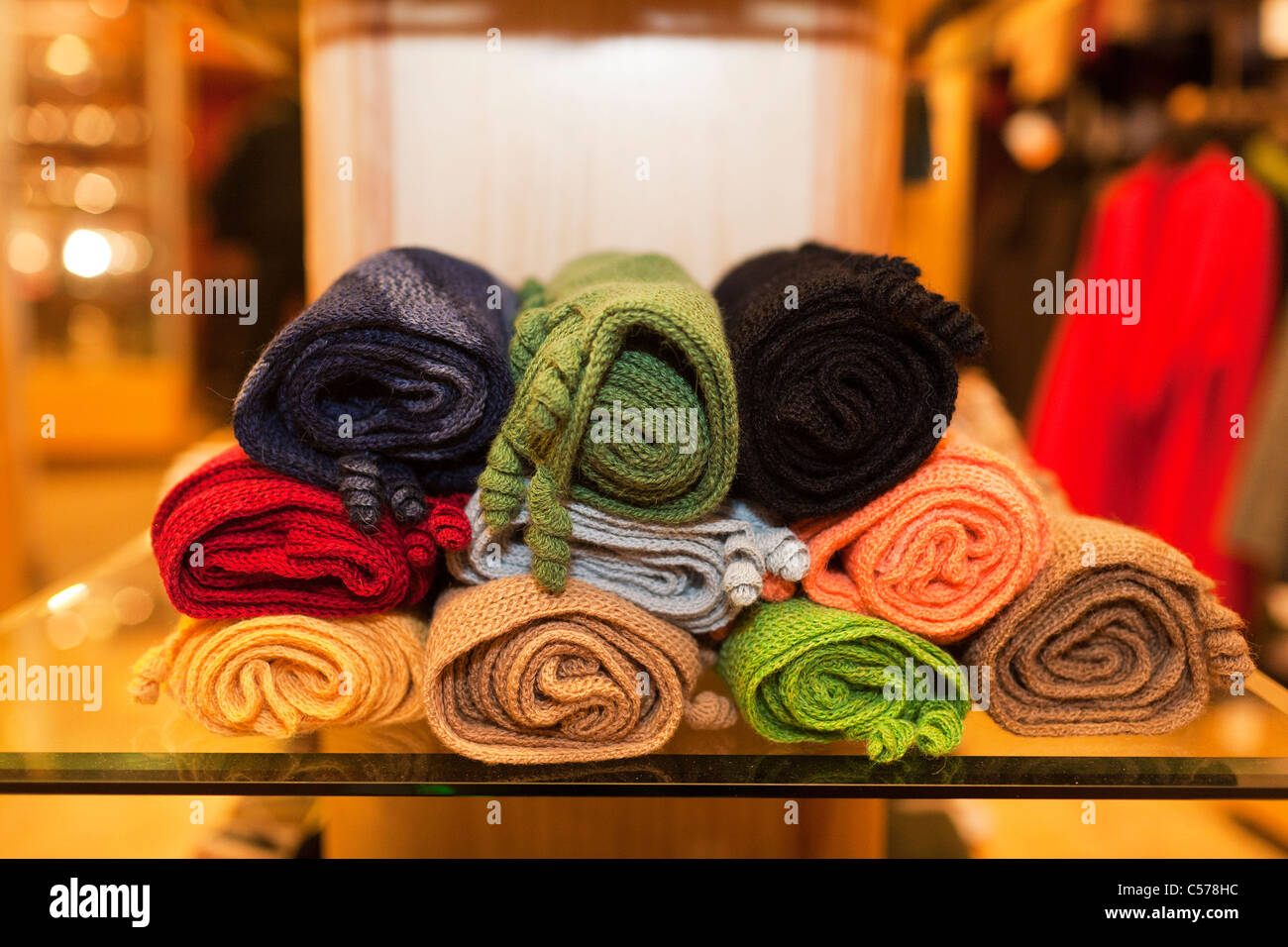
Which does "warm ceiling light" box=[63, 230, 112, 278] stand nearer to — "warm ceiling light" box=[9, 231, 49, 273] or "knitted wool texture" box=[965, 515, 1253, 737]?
"warm ceiling light" box=[9, 231, 49, 273]

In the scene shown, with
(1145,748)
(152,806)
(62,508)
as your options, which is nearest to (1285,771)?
(1145,748)

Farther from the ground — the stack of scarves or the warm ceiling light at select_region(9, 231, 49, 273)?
the warm ceiling light at select_region(9, 231, 49, 273)

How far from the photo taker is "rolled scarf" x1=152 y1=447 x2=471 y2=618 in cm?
58

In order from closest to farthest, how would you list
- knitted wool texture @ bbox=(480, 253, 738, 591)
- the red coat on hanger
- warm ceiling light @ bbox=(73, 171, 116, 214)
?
knitted wool texture @ bbox=(480, 253, 738, 591) → the red coat on hanger → warm ceiling light @ bbox=(73, 171, 116, 214)

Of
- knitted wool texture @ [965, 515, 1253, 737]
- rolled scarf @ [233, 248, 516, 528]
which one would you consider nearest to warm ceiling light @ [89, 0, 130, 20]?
rolled scarf @ [233, 248, 516, 528]

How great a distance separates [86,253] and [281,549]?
350 cm

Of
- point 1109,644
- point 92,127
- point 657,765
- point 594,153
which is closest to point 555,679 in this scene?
point 657,765

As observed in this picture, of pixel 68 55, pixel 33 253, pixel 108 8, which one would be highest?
pixel 108 8

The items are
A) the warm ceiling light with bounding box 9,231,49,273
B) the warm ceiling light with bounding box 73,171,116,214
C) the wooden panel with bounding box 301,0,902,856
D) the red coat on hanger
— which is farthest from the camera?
the warm ceiling light with bounding box 73,171,116,214

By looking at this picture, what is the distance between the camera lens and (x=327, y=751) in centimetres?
59

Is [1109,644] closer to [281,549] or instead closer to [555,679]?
[555,679]

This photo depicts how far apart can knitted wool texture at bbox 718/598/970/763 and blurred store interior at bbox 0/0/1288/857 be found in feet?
0.58

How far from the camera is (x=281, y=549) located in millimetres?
591

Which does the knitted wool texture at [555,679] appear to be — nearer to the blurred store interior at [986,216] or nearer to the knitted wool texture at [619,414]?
the knitted wool texture at [619,414]
